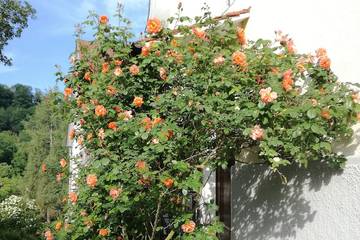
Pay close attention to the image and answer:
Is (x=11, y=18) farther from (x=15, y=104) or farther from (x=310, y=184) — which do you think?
(x=15, y=104)

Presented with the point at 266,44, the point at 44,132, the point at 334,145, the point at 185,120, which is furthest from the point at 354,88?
the point at 44,132

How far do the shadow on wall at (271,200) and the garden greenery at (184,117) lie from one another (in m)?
0.15

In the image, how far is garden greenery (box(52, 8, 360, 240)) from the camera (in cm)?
302

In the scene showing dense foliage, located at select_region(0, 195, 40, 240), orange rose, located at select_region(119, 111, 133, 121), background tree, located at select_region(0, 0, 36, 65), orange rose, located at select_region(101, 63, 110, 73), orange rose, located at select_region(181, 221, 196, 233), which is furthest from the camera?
dense foliage, located at select_region(0, 195, 40, 240)

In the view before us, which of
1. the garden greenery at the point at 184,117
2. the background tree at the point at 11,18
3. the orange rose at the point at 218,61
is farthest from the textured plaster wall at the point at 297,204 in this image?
the background tree at the point at 11,18

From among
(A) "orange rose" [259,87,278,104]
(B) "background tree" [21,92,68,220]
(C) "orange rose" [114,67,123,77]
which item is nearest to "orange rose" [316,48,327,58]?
(A) "orange rose" [259,87,278,104]

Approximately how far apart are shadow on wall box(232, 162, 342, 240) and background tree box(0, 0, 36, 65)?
8.23 metres

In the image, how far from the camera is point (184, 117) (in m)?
3.54

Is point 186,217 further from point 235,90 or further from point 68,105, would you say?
point 68,105

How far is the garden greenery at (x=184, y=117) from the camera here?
119 inches

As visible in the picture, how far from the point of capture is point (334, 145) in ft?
10.7

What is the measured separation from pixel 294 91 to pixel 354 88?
50 cm

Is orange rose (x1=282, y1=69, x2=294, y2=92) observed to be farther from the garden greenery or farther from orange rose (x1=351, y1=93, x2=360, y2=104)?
orange rose (x1=351, y1=93, x2=360, y2=104)

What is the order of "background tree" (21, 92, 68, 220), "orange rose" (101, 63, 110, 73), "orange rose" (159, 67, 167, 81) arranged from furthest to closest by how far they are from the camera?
"background tree" (21, 92, 68, 220) → "orange rose" (101, 63, 110, 73) → "orange rose" (159, 67, 167, 81)
